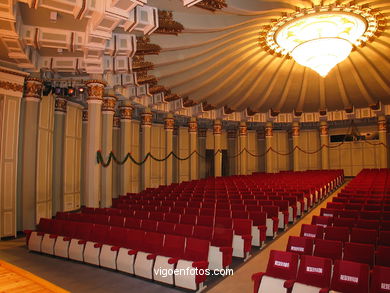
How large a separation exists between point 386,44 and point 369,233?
1002cm

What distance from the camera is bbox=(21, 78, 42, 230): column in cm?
859

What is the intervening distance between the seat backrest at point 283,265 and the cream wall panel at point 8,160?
7.39m

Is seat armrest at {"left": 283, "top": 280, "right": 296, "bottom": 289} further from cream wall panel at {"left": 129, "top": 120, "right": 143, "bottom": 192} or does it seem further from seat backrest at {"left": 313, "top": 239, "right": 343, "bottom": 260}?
cream wall panel at {"left": 129, "top": 120, "right": 143, "bottom": 192}

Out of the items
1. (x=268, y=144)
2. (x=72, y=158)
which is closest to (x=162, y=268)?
(x=72, y=158)

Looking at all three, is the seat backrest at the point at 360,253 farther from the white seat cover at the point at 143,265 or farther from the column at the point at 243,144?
the column at the point at 243,144

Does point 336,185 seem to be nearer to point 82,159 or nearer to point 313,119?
point 313,119

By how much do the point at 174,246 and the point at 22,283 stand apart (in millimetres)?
2209

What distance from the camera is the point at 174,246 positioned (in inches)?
192

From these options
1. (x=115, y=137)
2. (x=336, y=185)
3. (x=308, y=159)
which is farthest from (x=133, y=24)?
(x=308, y=159)

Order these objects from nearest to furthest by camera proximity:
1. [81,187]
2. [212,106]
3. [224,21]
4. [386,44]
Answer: [224,21] → [386,44] → [81,187] → [212,106]

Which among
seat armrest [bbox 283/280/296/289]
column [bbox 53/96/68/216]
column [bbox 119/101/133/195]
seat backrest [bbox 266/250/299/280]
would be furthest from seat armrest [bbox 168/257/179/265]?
column [bbox 119/101/133/195]

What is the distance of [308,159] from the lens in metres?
21.8

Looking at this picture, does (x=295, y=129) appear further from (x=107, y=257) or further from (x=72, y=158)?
(x=107, y=257)

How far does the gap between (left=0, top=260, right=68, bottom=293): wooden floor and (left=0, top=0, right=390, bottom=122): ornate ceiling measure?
4567 millimetres
